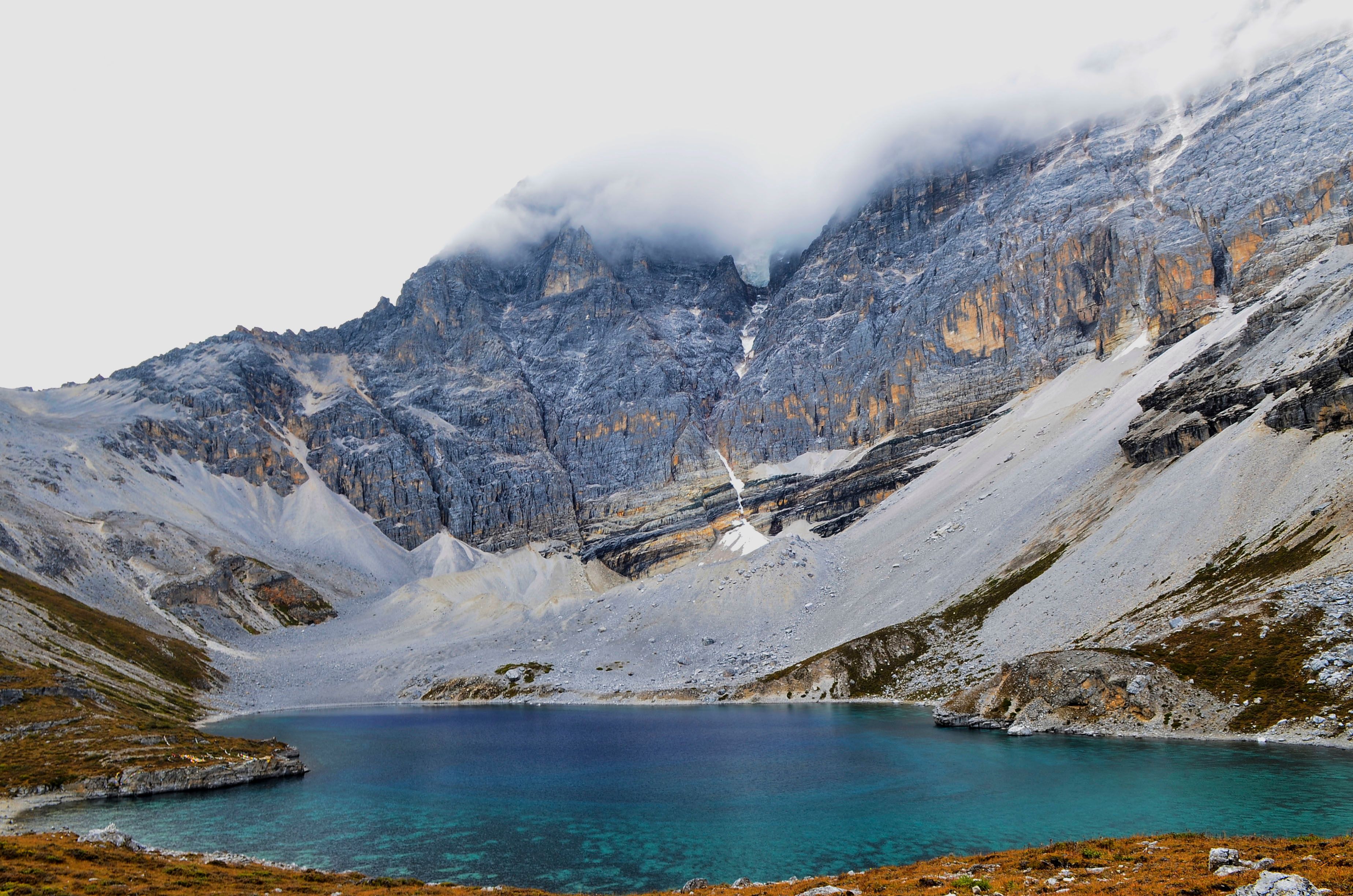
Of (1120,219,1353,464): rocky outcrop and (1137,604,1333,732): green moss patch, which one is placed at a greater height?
(1120,219,1353,464): rocky outcrop

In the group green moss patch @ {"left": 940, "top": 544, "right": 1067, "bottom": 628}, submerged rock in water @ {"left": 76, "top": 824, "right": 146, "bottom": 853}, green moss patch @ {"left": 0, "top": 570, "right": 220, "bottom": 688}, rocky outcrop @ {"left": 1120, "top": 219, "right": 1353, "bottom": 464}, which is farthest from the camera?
green moss patch @ {"left": 0, "top": 570, "right": 220, "bottom": 688}

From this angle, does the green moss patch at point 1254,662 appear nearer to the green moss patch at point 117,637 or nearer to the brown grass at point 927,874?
the brown grass at point 927,874

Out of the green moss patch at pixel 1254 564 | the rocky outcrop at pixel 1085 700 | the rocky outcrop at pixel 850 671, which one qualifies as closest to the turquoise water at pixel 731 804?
the rocky outcrop at pixel 1085 700

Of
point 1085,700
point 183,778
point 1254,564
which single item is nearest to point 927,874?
point 1085,700

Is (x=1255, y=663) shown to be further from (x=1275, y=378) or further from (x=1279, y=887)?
(x=1275, y=378)

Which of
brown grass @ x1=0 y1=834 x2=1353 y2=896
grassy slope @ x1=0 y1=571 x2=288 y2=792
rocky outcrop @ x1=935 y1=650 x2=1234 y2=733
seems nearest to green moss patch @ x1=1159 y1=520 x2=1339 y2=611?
rocky outcrop @ x1=935 y1=650 x2=1234 y2=733

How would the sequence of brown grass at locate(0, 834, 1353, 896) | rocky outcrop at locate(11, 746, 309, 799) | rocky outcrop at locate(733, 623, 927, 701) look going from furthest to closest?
rocky outcrop at locate(733, 623, 927, 701) → rocky outcrop at locate(11, 746, 309, 799) → brown grass at locate(0, 834, 1353, 896)

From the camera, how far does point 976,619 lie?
11262 cm

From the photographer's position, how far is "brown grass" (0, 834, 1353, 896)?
22.5 m

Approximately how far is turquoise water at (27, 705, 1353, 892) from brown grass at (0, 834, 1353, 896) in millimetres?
8231

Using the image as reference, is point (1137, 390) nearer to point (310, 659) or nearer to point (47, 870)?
point (47, 870)

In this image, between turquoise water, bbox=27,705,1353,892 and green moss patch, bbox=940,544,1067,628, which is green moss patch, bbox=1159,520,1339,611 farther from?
green moss patch, bbox=940,544,1067,628

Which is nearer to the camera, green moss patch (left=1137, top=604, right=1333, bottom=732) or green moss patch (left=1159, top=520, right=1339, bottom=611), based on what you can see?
green moss patch (left=1137, top=604, right=1333, bottom=732)

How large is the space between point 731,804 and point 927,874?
28686 mm
